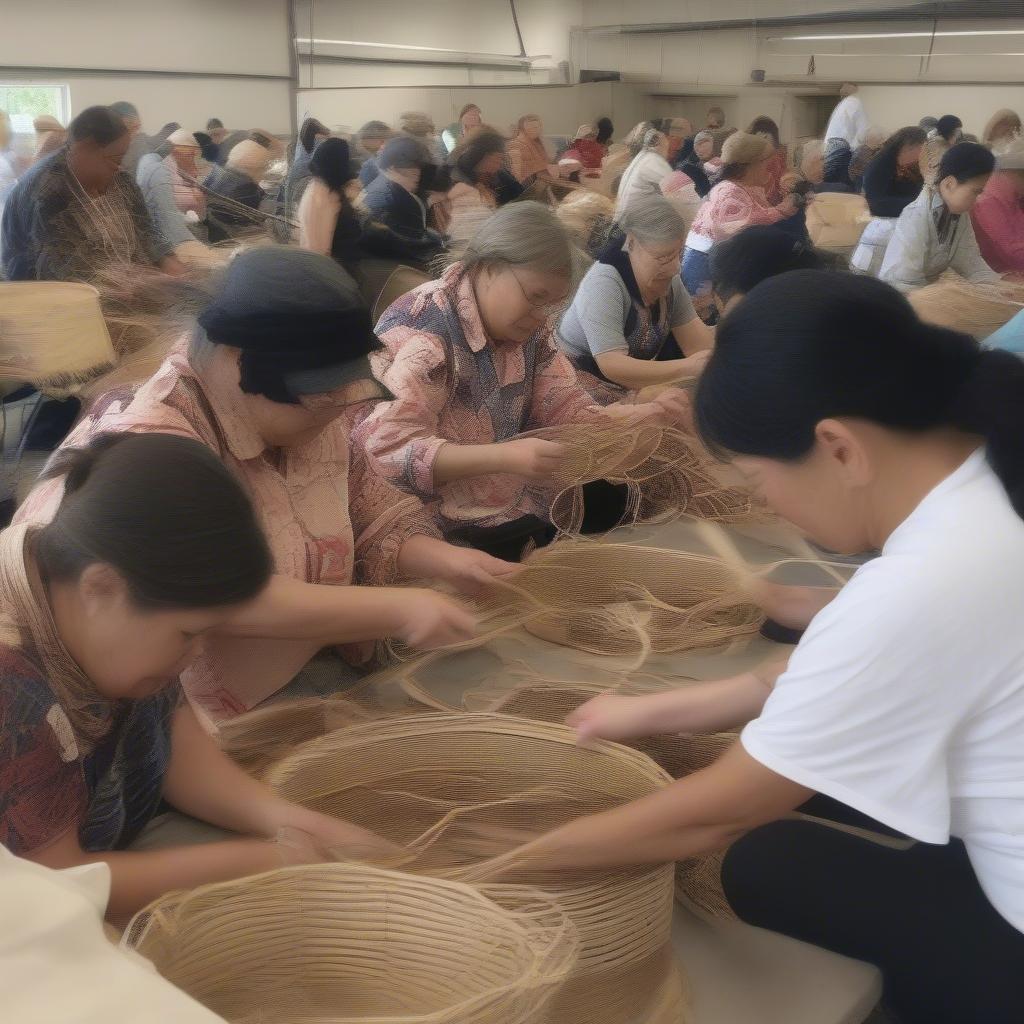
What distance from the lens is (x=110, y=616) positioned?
3.00ft

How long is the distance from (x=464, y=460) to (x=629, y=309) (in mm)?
1021

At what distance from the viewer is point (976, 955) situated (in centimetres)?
113

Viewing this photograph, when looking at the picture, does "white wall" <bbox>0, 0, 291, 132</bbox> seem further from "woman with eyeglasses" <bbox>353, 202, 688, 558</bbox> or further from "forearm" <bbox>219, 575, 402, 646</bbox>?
"forearm" <bbox>219, 575, 402, 646</bbox>

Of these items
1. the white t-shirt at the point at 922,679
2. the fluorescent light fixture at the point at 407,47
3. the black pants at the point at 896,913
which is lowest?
the black pants at the point at 896,913

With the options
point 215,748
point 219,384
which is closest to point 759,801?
point 215,748

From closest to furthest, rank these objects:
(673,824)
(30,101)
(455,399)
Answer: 1. (673,824)
2. (455,399)
3. (30,101)

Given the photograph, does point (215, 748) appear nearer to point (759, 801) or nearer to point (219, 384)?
point (219, 384)

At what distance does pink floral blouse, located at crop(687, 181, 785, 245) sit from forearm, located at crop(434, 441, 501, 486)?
2758 mm

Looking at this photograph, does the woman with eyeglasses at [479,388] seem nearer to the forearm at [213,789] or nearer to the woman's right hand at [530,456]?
the woman's right hand at [530,456]

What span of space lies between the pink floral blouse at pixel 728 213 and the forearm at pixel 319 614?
10.8 feet

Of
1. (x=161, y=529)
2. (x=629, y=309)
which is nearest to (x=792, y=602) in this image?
(x=161, y=529)

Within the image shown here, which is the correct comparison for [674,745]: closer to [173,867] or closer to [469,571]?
[469,571]

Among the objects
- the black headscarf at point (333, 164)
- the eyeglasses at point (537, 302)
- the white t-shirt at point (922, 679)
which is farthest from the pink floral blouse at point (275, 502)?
the black headscarf at point (333, 164)

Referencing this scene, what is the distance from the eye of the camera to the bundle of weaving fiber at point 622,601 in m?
1.62
